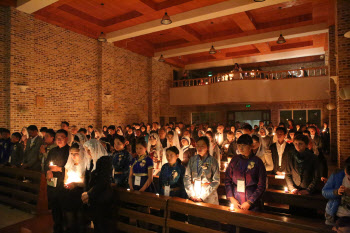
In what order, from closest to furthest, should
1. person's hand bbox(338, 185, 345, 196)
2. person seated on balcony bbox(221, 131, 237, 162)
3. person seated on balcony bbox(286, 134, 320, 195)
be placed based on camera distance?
person's hand bbox(338, 185, 345, 196) → person seated on balcony bbox(286, 134, 320, 195) → person seated on balcony bbox(221, 131, 237, 162)

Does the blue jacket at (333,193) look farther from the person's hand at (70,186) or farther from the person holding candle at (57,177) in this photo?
the person holding candle at (57,177)

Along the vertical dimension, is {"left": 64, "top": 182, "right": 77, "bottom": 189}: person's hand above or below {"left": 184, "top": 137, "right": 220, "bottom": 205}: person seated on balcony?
below

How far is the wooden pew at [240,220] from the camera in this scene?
7.25 feet

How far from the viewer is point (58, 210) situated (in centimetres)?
361

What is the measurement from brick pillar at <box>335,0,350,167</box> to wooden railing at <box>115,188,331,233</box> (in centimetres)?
446

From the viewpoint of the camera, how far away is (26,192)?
4.73 meters

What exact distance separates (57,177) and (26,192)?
1.61 m

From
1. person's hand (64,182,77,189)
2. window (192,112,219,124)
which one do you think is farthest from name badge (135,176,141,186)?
window (192,112,219,124)

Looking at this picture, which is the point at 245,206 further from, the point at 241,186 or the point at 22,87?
the point at 22,87

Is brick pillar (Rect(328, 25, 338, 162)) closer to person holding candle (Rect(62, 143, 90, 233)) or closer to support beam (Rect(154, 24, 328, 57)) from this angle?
support beam (Rect(154, 24, 328, 57))

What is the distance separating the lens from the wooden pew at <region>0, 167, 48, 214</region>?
4.53 meters

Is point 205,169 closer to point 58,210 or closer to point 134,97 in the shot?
point 58,210

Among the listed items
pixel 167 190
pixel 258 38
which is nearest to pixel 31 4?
pixel 167 190

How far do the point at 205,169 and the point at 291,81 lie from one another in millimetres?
13261
